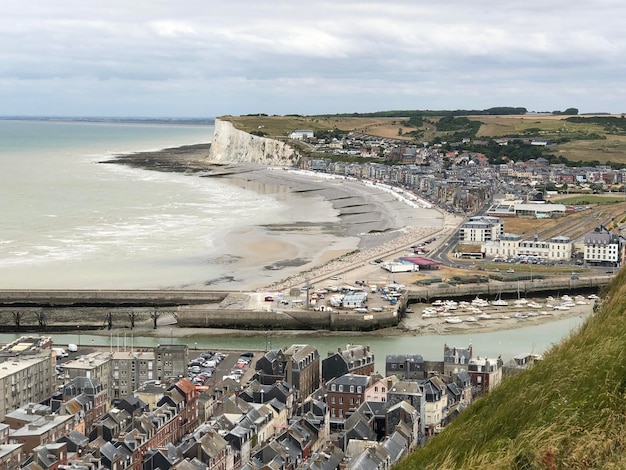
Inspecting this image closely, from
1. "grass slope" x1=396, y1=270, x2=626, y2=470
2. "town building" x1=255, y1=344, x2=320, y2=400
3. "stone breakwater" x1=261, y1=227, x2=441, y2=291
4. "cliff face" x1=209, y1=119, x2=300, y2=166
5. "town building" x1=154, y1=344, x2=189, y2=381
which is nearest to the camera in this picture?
"grass slope" x1=396, y1=270, x2=626, y2=470

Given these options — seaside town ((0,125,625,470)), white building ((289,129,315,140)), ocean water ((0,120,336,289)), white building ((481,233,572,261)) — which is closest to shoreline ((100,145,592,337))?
ocean water ((0,120,336,289))

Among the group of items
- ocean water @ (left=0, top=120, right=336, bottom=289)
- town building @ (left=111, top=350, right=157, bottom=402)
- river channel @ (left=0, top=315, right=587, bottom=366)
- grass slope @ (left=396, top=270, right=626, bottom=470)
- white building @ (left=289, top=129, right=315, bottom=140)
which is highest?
grass slope @ (left=396, top=270, right=626, bottom=470)

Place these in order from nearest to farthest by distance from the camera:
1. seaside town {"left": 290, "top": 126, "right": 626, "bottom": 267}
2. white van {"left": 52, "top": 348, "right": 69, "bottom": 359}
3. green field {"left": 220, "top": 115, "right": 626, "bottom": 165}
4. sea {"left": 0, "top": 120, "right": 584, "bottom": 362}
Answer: white van {"left": 52, "top": 348, "right": 69, "bottom": 359}
sea {"left": 0, "top": 120, "right": 584, "bottom": 362}
seaside town {"left": 290, "top": 126, "right": 626, "bottom": 267}
green field {"left": 220, "top": 115, "right": 626, "bottom": 165}

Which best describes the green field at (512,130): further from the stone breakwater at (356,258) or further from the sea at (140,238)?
the stone breakwater at (356,258)

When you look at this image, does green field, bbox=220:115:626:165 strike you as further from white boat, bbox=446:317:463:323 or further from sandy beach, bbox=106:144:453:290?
white boat, bbox=446:317:463:323

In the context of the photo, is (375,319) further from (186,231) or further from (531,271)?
(186,231)

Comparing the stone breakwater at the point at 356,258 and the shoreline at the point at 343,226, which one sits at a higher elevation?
the stone breakwater at the point at 356,258

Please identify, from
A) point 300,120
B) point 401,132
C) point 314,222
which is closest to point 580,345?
point 314,222

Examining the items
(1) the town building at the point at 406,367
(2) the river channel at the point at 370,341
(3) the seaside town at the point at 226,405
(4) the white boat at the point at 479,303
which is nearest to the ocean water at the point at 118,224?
(2) the river channel at the point at 370,341
